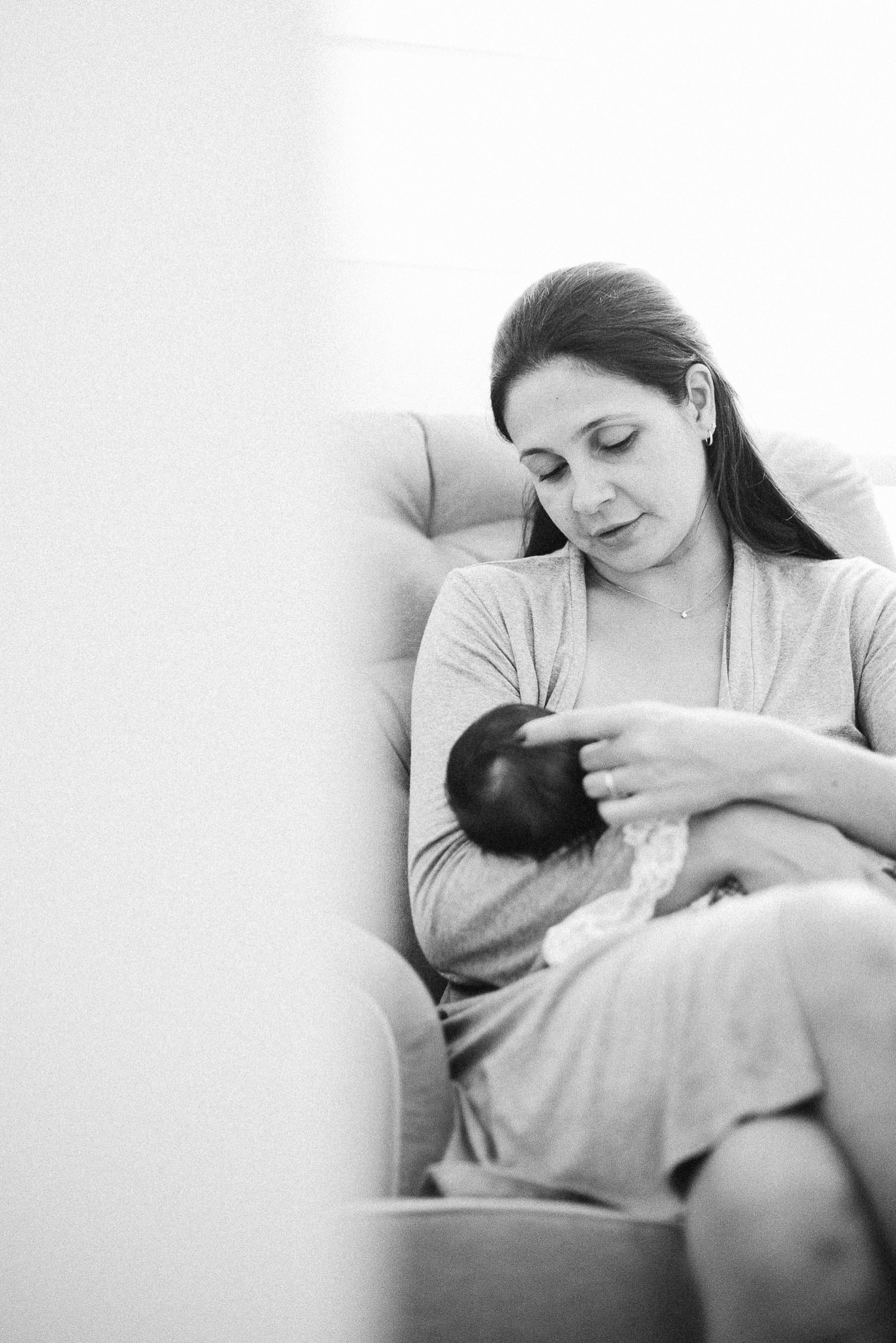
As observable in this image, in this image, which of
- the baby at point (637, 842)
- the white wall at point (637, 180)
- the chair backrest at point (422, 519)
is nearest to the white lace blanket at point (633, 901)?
the baby at point (637, 842)

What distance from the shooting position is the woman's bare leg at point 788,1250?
722mm

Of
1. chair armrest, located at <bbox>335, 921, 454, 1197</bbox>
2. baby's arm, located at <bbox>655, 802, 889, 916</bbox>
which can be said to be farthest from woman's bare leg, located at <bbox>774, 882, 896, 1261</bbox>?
chair armrest, located at <bbox>335, 921, 454, 1197</bbox>

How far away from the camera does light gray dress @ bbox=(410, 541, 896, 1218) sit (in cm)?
80

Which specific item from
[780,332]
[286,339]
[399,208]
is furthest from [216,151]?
[780,332]

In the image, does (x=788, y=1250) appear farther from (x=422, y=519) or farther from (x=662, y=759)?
(x=422, y=519)

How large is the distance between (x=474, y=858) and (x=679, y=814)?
18cm

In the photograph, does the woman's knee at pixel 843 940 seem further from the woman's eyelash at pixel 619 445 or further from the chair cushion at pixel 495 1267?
the woman's eyelash at pixel 619 445

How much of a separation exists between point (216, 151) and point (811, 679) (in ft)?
2.56

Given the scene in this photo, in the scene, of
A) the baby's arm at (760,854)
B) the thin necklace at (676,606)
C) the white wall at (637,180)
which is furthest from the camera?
the white wall at (637,180)

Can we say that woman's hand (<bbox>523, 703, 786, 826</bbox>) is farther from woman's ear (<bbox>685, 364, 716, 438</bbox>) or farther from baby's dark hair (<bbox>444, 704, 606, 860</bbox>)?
woman's ear (<bbox>685, 364, 716, 438</bbox>)

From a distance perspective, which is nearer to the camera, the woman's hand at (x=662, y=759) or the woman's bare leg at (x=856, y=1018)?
the woman's bare leg at (x=856, y=1018)

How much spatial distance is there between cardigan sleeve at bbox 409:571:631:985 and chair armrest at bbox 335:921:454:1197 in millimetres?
139

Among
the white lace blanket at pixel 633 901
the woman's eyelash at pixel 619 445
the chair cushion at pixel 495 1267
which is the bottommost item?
the chair cushion at pixel 495 1267

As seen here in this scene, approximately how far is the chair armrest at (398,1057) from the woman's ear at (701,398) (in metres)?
0.72
